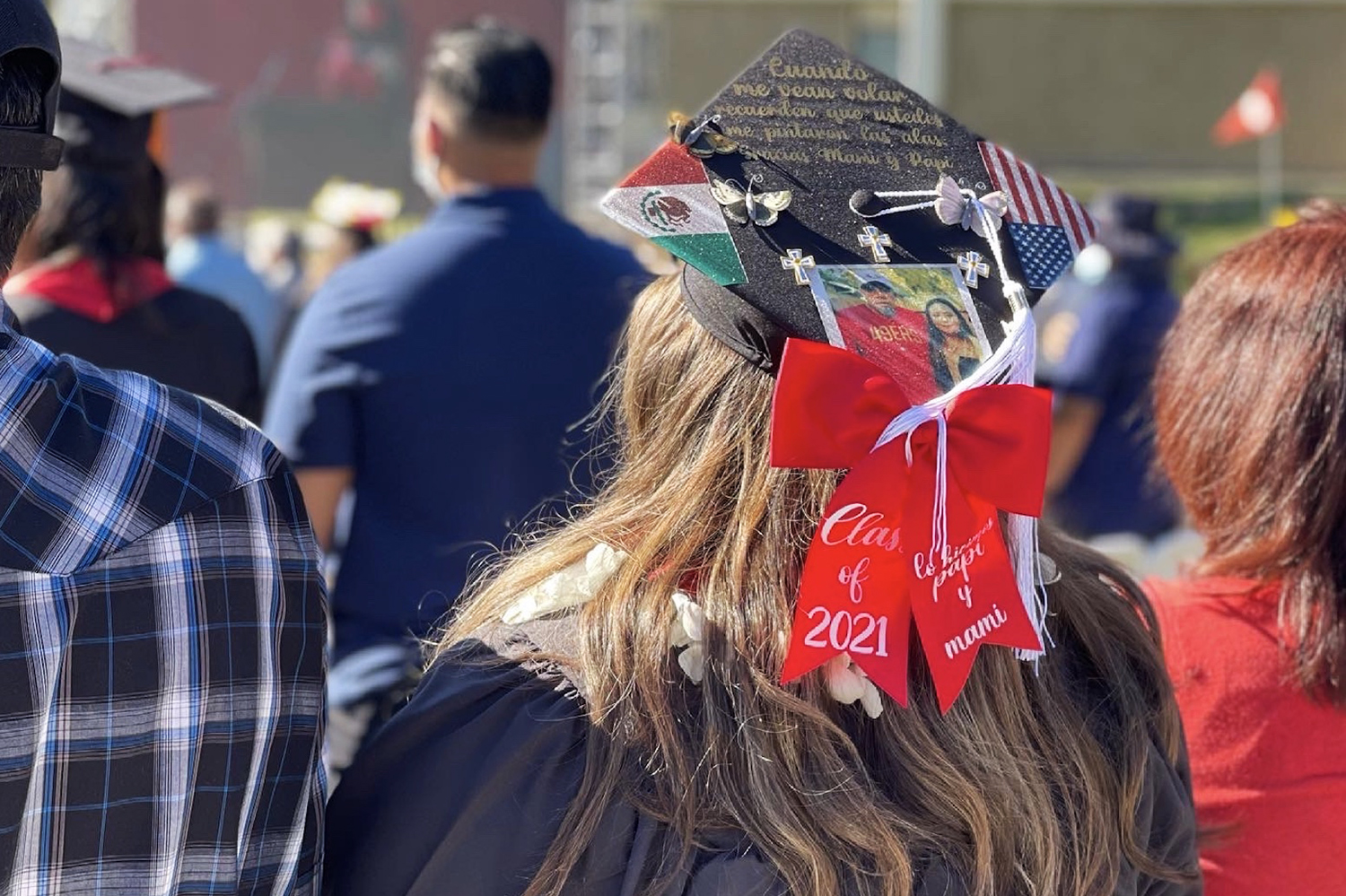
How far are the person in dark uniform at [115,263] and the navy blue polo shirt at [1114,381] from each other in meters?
2.72

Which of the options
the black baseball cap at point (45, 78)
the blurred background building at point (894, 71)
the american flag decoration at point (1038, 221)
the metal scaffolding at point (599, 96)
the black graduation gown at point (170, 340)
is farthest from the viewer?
the blurred background building at point (894, 71)

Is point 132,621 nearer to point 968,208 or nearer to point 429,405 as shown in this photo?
point 968,208

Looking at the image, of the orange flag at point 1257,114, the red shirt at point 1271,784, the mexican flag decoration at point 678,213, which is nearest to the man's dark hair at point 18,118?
the mexican flag decoration at point 678,213

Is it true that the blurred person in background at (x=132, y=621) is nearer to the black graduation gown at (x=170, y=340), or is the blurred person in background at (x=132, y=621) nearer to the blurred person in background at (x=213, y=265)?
the black graduation gown at (x=170, y=340)

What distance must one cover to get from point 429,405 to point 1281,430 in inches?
55.2

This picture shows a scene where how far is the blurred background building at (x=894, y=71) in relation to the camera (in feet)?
43.5

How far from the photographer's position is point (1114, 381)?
4.25 m

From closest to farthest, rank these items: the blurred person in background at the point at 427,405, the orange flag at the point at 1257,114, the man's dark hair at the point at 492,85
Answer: the blurred person in background at the point at 427,405, the man's dark hair at the point at 492,85, the orange flag at the point at 1257,114

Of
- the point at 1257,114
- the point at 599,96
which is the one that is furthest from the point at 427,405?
the point at 1257,114

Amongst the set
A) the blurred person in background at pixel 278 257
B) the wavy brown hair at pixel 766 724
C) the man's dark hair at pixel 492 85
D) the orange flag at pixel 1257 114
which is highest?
the orange flag at pixel 1257 114

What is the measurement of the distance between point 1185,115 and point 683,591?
47.1ft

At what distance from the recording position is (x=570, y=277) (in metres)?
2.59

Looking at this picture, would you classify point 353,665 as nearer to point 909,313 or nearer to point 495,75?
point 495,75

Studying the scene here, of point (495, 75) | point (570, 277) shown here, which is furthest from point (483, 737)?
point (495, 75)
